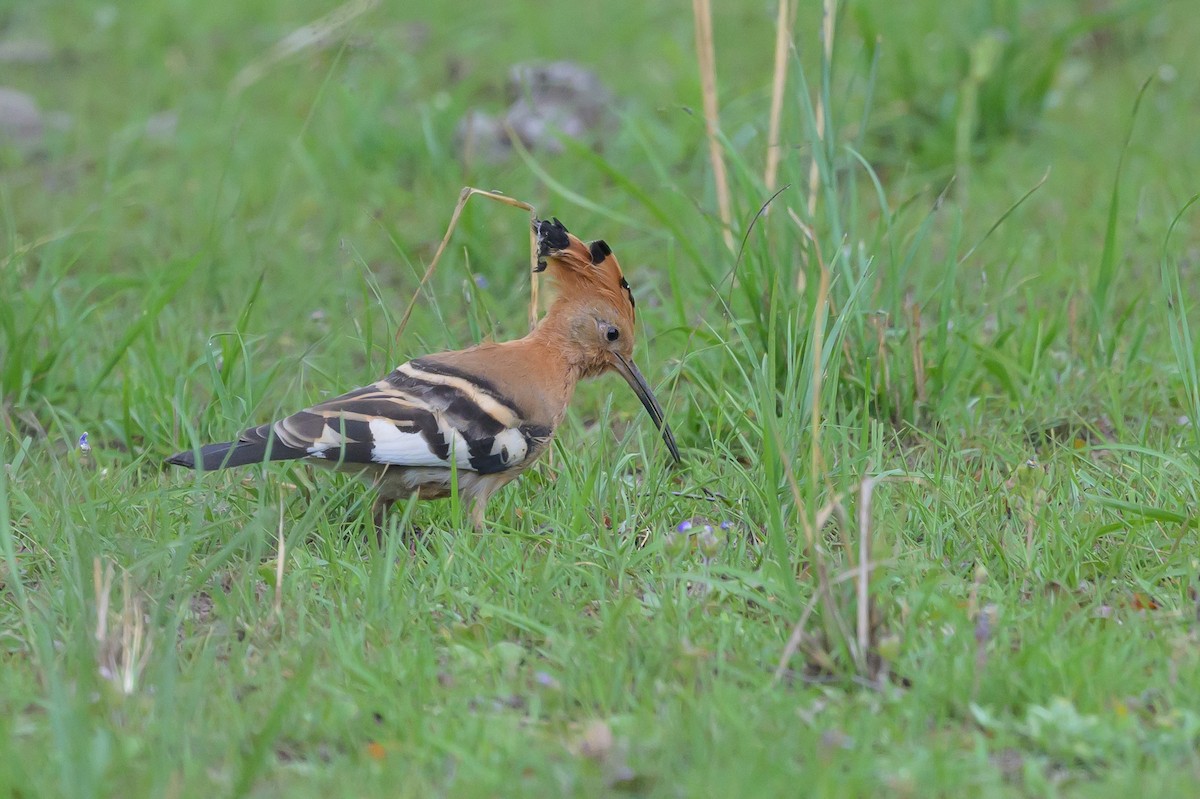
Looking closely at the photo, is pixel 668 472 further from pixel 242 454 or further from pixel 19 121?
pixel 19 121

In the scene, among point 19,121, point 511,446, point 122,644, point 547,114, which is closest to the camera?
point 122,644

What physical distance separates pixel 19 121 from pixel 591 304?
3.64 metres

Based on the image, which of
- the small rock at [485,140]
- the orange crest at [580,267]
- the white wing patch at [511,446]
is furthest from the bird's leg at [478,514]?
the small rock at [485,140]

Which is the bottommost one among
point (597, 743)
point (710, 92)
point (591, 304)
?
Answer: point (597, 743)

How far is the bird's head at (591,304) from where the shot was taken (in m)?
3.52

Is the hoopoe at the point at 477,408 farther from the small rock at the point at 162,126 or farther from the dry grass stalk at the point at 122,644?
the small rock at the point at 162,126

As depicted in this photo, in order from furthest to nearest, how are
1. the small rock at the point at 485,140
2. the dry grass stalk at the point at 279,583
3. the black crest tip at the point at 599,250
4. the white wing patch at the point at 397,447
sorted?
1. the small rock at the point at 485,140
2. the black crest tip at the point at 599,250
3. the white wing patch at the point at 397,447
4. the dry grass stalk at the point at 279,583

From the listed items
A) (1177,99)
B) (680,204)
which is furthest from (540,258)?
(1177,99)

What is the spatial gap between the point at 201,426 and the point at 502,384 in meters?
0.86

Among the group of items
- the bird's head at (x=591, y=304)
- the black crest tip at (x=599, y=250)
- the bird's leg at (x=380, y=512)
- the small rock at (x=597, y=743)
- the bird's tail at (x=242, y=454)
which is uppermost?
the black crest tip at (x=599, y=250)

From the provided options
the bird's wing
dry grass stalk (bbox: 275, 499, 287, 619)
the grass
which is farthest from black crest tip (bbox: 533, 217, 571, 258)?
dry grass stalk (bbox: 275, 499, 287, 619)

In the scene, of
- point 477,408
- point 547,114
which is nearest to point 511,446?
point 477,408

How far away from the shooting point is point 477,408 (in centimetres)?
321

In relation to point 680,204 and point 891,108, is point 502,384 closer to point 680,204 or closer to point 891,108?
point 680,204
